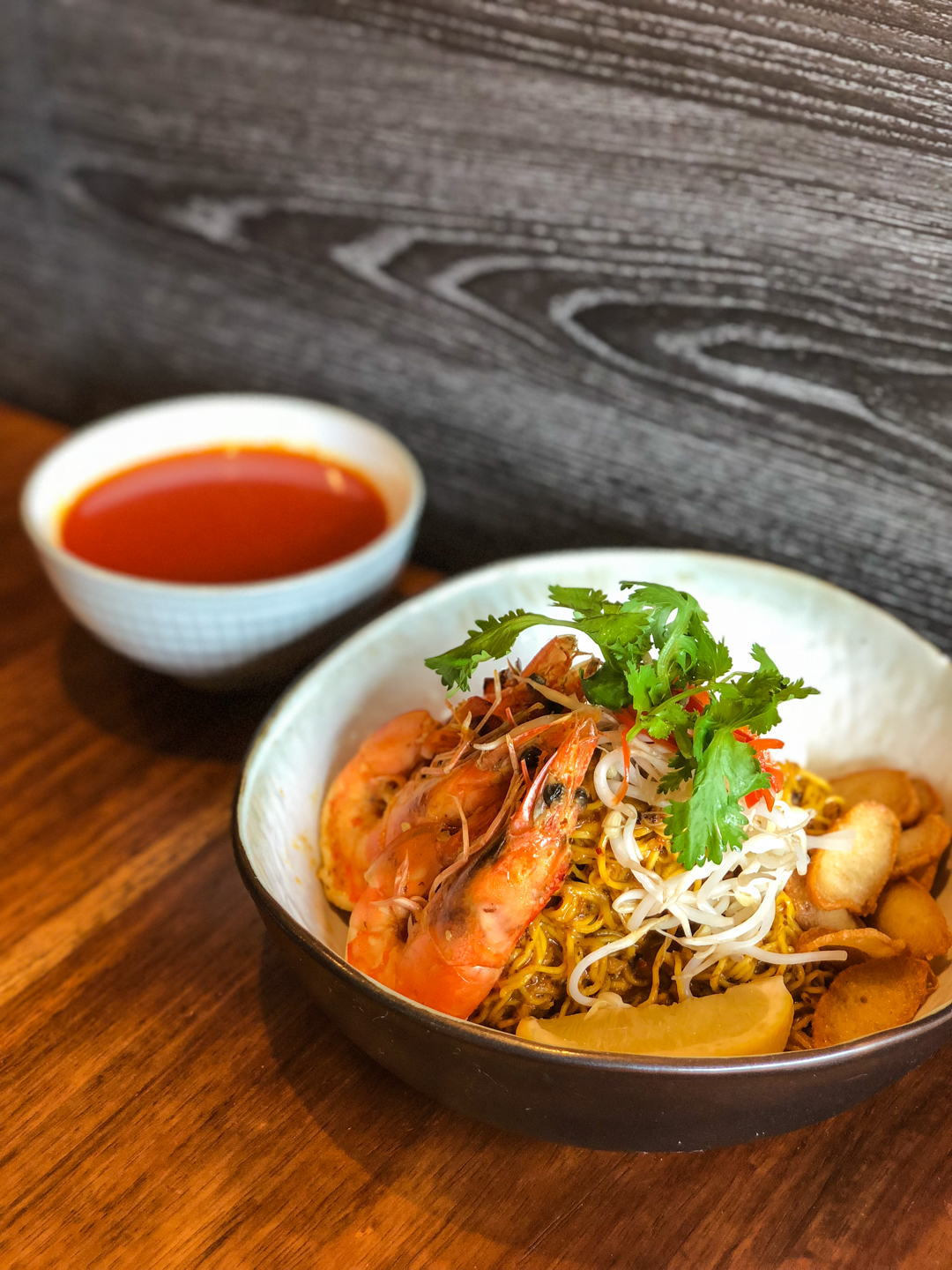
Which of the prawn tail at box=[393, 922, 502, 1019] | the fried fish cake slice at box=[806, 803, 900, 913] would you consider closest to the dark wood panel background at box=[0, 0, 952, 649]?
the fried fish cake slice at box=[806, 803, 900, 913]

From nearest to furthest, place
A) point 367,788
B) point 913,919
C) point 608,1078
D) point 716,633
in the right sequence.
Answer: point 608,1078 < point 913,919 < point 367,788 < point 716,633

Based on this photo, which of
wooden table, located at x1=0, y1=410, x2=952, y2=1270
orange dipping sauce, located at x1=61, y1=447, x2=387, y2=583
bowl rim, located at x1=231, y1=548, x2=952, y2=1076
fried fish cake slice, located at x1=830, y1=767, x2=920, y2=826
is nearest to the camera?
bowl rim, located at x1=231, y1=548, x2=952, y2=1076

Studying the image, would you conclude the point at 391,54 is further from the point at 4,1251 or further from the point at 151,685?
the point at 4,1251

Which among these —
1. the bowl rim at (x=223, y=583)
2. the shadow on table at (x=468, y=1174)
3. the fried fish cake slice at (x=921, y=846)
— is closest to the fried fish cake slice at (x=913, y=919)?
the fried fish cake slice at (x=921, y=846)

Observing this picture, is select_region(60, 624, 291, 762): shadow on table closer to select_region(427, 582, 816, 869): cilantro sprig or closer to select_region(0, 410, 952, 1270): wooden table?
select_region(0, 410, 952, 1270): wooden table

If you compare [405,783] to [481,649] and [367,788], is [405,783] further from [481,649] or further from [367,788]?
[481,649]

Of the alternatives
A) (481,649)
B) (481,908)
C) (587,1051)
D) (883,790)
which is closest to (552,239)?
(481,649)
